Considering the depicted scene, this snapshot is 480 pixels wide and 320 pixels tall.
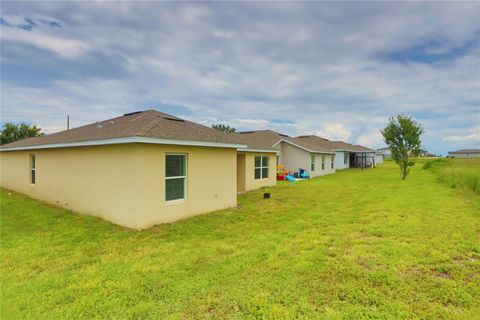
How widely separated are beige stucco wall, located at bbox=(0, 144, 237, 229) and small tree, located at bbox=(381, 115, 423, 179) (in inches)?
658

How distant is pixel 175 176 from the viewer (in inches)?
328

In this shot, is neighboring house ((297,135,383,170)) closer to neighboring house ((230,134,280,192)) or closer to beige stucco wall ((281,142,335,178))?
beige stucco wall ((281,142,335,178))

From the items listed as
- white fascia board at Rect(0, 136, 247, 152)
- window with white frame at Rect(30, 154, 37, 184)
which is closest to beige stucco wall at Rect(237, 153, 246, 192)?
white fascia board at Rect(0, 136, 247, 152)

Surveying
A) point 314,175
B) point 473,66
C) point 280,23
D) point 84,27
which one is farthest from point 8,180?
point 473,66

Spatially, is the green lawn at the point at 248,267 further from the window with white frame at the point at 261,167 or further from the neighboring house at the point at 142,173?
the window with white frame at the point at 261,167

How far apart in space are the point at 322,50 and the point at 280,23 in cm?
319

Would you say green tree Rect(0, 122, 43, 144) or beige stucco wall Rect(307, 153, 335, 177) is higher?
green tree Rect(0, 122, 43, 144)

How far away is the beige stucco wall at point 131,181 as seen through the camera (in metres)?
7.37

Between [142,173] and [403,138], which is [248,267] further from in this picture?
[403,138]

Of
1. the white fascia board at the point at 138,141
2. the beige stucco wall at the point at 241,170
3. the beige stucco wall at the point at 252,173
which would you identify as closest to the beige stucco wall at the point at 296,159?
the beige stucco wall at the point at 252,173

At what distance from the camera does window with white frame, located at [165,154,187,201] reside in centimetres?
811

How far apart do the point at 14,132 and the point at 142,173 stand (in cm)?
3552

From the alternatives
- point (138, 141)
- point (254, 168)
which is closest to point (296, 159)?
point (254, 168)

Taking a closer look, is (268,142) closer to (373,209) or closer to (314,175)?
(314,175)
